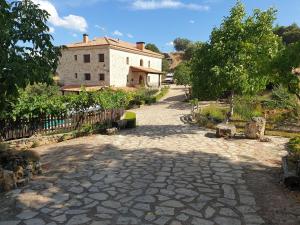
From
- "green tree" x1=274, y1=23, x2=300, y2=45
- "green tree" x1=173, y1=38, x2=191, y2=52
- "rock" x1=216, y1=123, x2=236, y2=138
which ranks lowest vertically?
"rock" x1=216, y1=123, x2=236, y2=138

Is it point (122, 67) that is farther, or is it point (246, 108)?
point (122, 67)

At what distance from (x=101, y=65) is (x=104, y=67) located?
1.87 feet

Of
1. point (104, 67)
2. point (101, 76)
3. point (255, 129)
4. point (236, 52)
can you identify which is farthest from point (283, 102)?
point (101, 76)

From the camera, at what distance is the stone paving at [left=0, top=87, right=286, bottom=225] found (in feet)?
18.6

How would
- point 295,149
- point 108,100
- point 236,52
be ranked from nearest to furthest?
point 295,149 → point 236,52 → point 108,100

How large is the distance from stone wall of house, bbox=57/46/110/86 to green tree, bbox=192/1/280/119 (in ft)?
89.9

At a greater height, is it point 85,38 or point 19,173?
point 85,38

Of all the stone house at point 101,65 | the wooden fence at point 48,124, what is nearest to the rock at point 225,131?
the wooden fence at point 48,124

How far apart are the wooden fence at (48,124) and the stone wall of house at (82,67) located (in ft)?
84.7

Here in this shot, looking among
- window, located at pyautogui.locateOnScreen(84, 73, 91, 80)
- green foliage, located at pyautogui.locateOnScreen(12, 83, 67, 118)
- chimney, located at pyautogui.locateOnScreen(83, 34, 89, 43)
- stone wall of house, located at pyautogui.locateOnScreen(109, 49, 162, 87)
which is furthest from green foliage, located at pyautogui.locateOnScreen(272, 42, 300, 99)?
chimney, located at pyautogui.locateOnScreen(83, 34, 89, 43)

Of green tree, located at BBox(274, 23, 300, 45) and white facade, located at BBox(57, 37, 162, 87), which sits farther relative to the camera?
green tree, located at BBox(274, 23, 300, 45)

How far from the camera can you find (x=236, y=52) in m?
14.8

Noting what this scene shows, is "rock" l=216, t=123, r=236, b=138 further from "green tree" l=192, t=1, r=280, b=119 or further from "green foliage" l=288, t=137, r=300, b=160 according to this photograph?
"green foliage" l=288, t=137, r=300, b=160

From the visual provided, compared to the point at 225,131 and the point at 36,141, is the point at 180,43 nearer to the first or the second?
the point at 225,131
